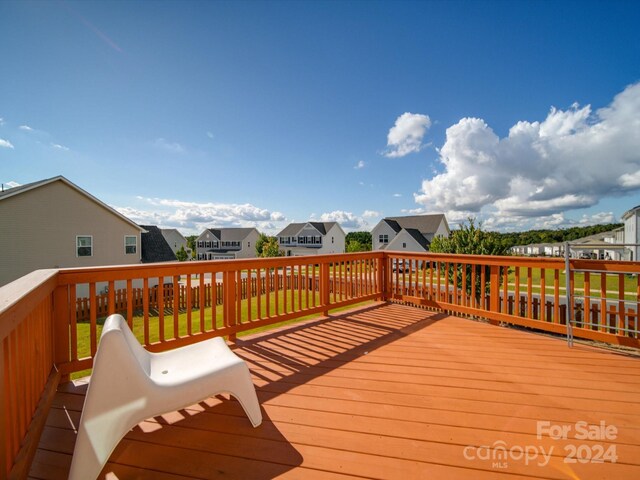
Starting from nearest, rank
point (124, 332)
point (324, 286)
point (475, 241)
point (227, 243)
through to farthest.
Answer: point (124, 332) < point (324, 286) < point (475, 241) < point (227, 243)

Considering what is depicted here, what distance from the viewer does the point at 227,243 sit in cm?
4191

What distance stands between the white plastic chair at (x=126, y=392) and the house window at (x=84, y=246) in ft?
53.9

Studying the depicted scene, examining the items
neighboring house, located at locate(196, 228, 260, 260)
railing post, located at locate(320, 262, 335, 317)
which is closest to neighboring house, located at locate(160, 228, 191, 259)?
neighboring house, located at locate(196, 228, 260, 260)

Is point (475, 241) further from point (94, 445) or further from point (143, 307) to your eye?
point (94, 445)

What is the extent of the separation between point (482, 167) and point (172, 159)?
13409mm

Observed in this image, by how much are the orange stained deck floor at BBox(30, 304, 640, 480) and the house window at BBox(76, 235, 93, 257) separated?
50.8ft

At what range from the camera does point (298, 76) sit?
26.4 ft

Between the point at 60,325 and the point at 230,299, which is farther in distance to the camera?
the point at 230,299

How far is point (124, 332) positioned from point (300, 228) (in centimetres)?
3788

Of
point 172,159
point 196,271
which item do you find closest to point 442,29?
point 196,271

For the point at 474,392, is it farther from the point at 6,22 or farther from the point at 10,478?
the point at 6,22

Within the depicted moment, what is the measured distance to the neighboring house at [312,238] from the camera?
121 feet

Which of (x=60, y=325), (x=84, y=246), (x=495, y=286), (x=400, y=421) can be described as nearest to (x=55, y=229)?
(x=84, y=246)

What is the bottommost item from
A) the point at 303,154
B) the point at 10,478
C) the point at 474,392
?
the point at 474,392
